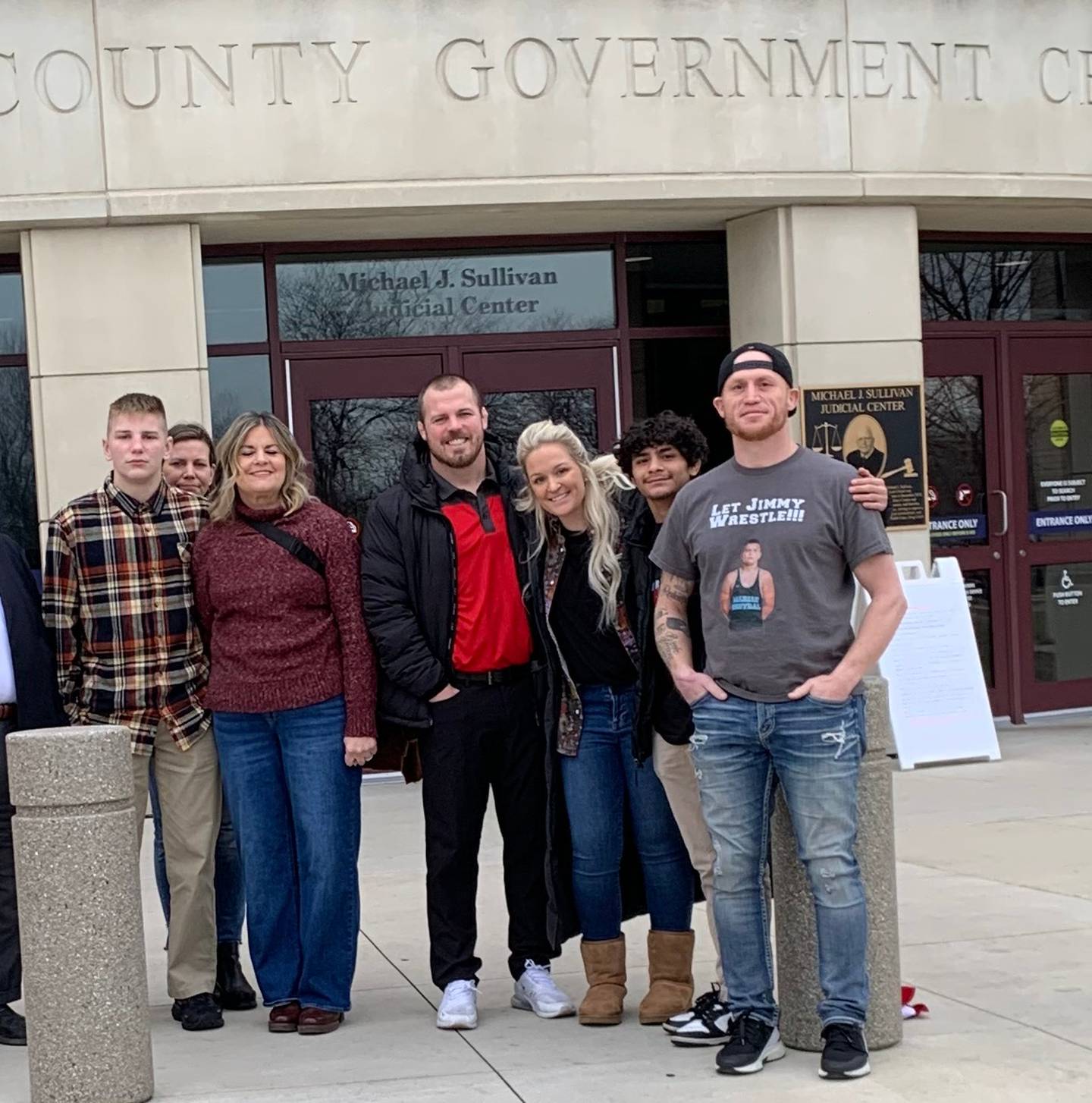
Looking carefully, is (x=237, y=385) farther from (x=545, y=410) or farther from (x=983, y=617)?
(x=983, y=617)

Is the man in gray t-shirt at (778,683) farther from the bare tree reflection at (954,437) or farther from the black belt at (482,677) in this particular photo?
the bare tree reflection at (954,437)

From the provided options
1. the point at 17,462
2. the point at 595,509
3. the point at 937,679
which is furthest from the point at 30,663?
the point at 937,679

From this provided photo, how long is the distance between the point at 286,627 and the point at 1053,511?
793 centimetres

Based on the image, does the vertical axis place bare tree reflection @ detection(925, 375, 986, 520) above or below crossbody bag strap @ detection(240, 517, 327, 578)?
above

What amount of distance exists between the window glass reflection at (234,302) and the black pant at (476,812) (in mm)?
5559

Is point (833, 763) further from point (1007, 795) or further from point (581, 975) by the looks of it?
point (1007, 795)

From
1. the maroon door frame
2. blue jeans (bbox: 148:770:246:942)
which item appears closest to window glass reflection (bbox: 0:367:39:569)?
blue jeans (bbox: 148:770:246:942)

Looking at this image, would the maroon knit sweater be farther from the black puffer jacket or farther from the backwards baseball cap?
the backwards baseball cap

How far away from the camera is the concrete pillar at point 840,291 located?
1038 centimetres

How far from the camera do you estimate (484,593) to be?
561cm

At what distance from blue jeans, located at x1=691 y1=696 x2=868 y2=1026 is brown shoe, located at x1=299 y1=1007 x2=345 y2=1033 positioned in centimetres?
129

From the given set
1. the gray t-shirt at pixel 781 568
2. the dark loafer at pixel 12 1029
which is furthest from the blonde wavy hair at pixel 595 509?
the dark loafer at pixel 12 1029

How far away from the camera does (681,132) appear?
32.9 feet

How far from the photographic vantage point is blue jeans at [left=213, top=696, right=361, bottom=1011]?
18.2 feet
